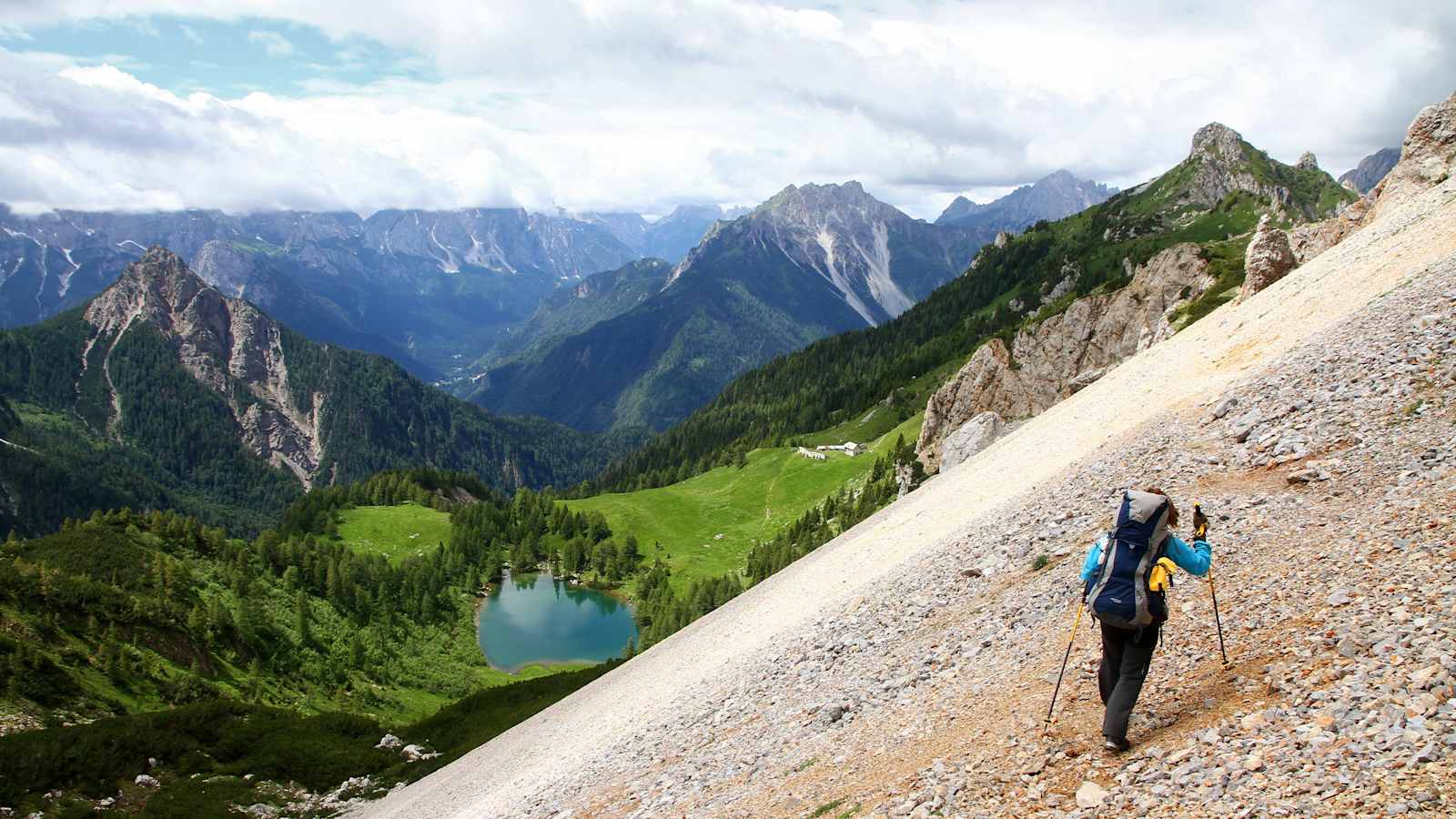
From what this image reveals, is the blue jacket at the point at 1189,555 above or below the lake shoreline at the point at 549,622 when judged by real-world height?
below

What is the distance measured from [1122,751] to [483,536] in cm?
16132

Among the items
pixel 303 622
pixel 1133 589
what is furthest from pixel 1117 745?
pixel 303 622

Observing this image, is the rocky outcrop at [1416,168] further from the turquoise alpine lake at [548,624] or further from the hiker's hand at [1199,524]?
the turquoise alpine lake at [548,624]

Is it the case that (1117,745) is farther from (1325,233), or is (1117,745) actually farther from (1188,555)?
(1325,233)

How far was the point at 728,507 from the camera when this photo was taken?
16575cm

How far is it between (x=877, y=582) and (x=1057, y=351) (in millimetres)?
96464

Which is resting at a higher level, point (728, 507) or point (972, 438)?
point (728, 507)

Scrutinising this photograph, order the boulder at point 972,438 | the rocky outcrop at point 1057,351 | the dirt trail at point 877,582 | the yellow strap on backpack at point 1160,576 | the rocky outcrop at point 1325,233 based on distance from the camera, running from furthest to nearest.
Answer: the rocky outcrop at point 1057,351 → the boulder at point 972,438 → the rocky outcrop at point 1325,233 → the dirt trail at point 877,582 → the yellow strap on backpack at point 1160,576

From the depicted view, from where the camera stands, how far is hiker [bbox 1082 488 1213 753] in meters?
11.3

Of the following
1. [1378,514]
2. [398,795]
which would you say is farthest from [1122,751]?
[398,795]

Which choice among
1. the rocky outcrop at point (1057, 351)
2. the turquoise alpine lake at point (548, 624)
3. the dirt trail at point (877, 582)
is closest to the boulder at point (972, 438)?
the rocky outcrop at point (1057, 351)

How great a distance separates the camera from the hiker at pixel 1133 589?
11.3m

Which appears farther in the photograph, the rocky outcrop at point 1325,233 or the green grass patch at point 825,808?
the rocky outcrop at point 1325,233

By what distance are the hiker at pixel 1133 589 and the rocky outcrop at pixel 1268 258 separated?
49296mm
